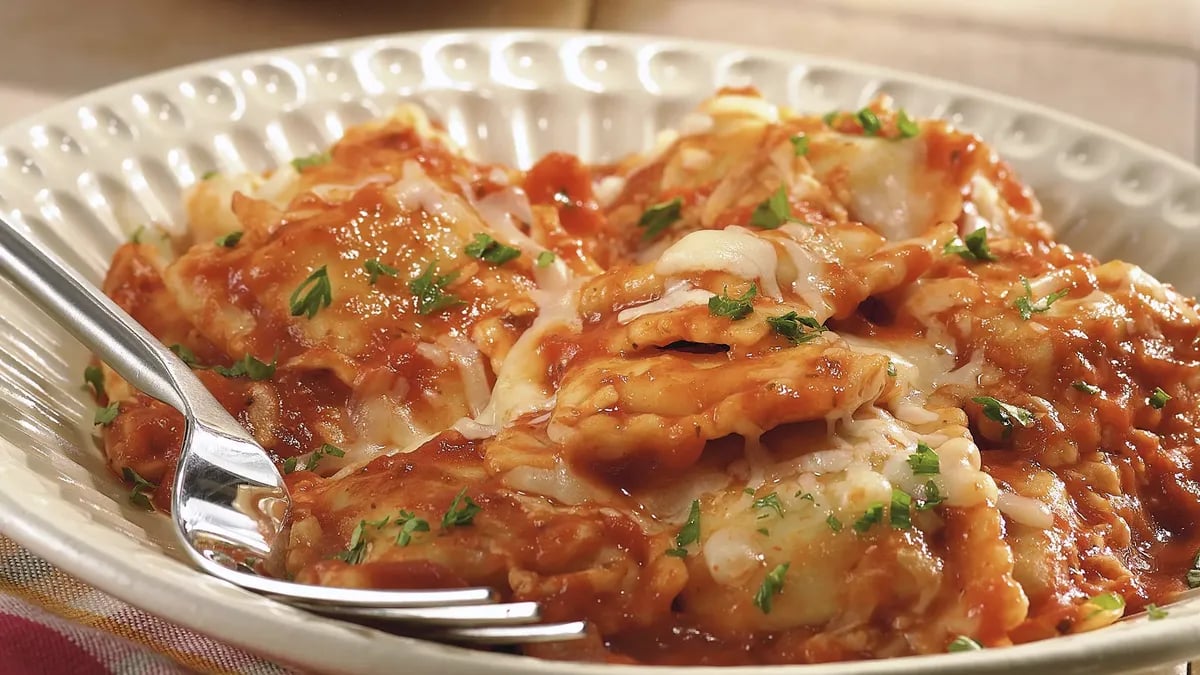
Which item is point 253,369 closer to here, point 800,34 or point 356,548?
point 356,548

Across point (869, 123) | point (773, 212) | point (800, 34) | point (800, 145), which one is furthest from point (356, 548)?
point (800, 34)

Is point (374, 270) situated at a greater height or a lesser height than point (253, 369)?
greater

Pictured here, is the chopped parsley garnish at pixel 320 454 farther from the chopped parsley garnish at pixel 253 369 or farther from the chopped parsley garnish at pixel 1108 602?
the chopped parsley garnish at pixel 1108 602

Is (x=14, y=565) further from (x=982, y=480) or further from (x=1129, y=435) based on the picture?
(x=1129, y=435)

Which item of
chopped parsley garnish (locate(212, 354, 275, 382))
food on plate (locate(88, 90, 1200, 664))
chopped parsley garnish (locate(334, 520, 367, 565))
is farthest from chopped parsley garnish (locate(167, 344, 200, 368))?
chopped parsley garnish (locate(334, 520, 367, 565))

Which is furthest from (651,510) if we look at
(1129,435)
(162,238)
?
(162,238)

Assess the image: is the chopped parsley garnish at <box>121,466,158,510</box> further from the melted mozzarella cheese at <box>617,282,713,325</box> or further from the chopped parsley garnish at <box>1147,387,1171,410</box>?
the chopped parsley garnish at <box>1147,387,1171,410</box>
